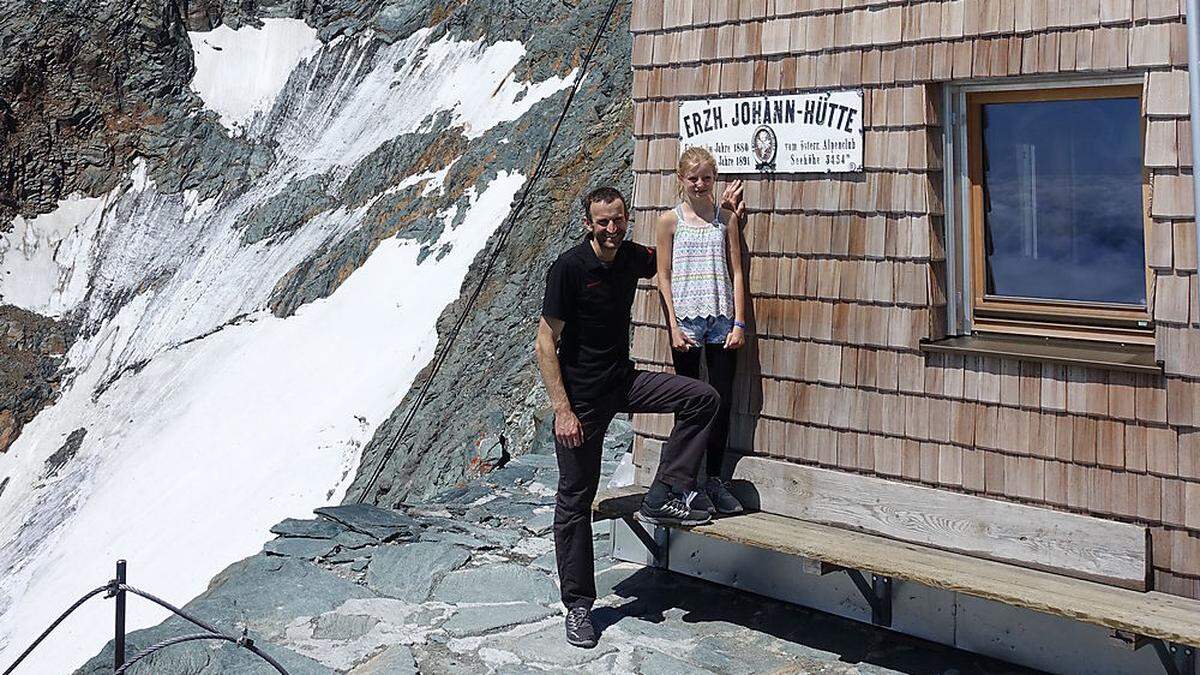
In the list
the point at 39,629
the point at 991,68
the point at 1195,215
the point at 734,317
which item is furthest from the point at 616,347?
the point at 39,629

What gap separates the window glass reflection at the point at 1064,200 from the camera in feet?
17.2

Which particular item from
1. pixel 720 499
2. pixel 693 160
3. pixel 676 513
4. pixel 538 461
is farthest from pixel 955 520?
pixel 538 461

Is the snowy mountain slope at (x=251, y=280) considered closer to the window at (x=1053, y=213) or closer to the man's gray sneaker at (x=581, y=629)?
the man's gray sneaker at (x=581, y=629)

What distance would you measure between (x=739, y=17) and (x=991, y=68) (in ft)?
4.73

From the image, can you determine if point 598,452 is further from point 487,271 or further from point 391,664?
point 487,271

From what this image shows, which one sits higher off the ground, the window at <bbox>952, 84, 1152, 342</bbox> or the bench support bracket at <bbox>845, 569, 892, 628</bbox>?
the window at <bbox>952, 84, 1152, 342</bbox>

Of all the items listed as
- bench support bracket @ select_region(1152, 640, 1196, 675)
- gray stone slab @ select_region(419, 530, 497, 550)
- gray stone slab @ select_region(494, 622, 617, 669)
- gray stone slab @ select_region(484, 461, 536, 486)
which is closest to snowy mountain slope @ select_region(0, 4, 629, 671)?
gray stone slab @ select_region(484, 461, 536, 486)

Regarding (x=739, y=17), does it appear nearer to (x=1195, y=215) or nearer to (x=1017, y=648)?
(x=1195, y=215)

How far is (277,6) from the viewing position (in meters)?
28.0

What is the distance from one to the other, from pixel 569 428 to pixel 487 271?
1009 cm

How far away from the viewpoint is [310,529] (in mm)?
7824

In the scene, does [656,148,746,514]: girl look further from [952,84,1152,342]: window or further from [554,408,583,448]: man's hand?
[952,84,1152,342]: window

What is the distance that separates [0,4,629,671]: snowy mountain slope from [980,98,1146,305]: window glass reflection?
23.4 ft

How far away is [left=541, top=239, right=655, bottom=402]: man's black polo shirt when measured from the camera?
18.1ft
